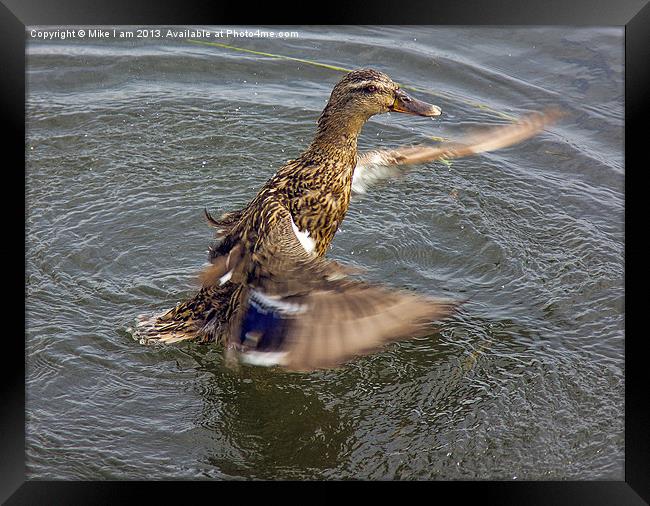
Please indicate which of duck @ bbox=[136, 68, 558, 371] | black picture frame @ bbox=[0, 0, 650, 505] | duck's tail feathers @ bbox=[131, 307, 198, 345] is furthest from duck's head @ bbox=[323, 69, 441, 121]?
black picture frame @ bbox=[0, 0, 650, 505]

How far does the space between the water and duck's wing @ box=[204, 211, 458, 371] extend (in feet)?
Answer: 1.94

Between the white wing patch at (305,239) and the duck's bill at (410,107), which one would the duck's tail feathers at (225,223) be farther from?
the duck's bill at (410,107)

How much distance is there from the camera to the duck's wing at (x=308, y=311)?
3.81 metres

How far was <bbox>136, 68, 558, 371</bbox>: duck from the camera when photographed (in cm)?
388

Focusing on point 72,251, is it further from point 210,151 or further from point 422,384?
point 422,384

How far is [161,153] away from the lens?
7.24 meters

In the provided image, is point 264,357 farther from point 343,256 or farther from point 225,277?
point 343,256

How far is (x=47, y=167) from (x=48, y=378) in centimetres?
262

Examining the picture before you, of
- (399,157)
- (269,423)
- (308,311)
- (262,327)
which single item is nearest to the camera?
(308,311)

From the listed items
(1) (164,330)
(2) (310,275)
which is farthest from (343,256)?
(2) (310,275)

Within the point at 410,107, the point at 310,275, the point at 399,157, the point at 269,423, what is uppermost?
the point at 410,107

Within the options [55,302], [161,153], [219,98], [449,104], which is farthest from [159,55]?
[55,302]
